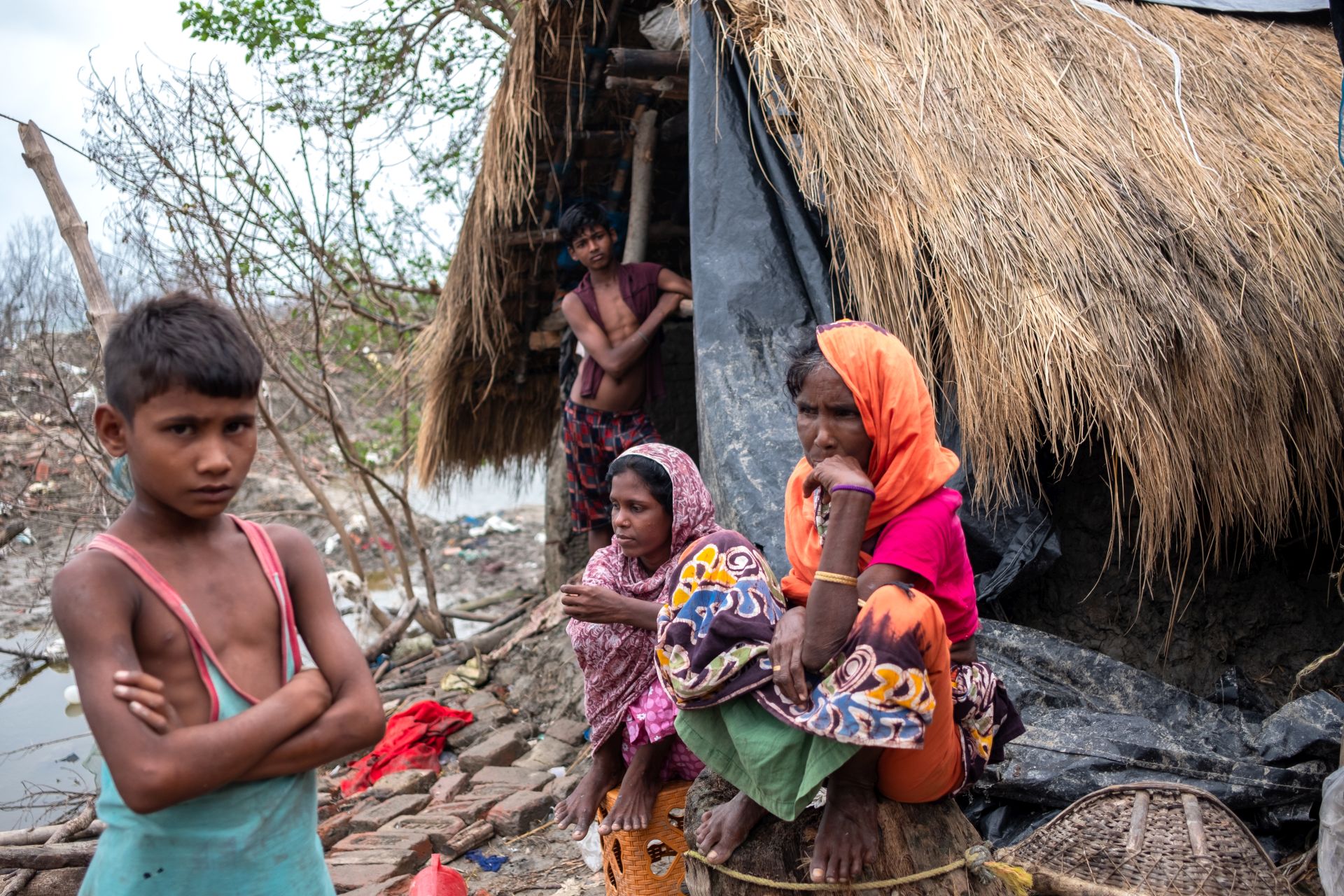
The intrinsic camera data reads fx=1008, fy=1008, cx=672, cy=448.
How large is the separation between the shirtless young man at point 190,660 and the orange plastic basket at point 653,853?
1062mm

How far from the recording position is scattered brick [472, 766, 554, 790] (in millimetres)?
3922

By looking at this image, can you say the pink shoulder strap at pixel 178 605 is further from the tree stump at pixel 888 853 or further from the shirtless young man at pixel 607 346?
the shirtless young man at pixel 607 346

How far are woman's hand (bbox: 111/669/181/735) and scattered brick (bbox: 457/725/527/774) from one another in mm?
2941

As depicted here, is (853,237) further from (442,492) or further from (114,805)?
(442,492)

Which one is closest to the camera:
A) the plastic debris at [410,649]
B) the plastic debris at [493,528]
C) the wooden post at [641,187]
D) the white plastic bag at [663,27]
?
the white plastic bag at [663,27]

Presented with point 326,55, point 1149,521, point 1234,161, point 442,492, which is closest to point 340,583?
point 442,492

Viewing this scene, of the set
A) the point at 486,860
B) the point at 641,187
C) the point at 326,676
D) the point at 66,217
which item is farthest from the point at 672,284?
the point at 326,676

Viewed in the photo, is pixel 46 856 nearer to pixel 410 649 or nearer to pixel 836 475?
pixel 836 475

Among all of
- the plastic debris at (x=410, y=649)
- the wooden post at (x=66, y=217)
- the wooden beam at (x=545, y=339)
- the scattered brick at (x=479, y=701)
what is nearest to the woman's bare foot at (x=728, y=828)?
the wooden post at (x=66, y=217)

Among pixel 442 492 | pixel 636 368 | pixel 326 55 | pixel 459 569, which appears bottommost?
pixel 459 569

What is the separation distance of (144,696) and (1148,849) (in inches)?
85.4

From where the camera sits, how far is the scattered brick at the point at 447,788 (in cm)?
382

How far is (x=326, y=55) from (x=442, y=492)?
340cm

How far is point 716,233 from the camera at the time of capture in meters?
3.65
